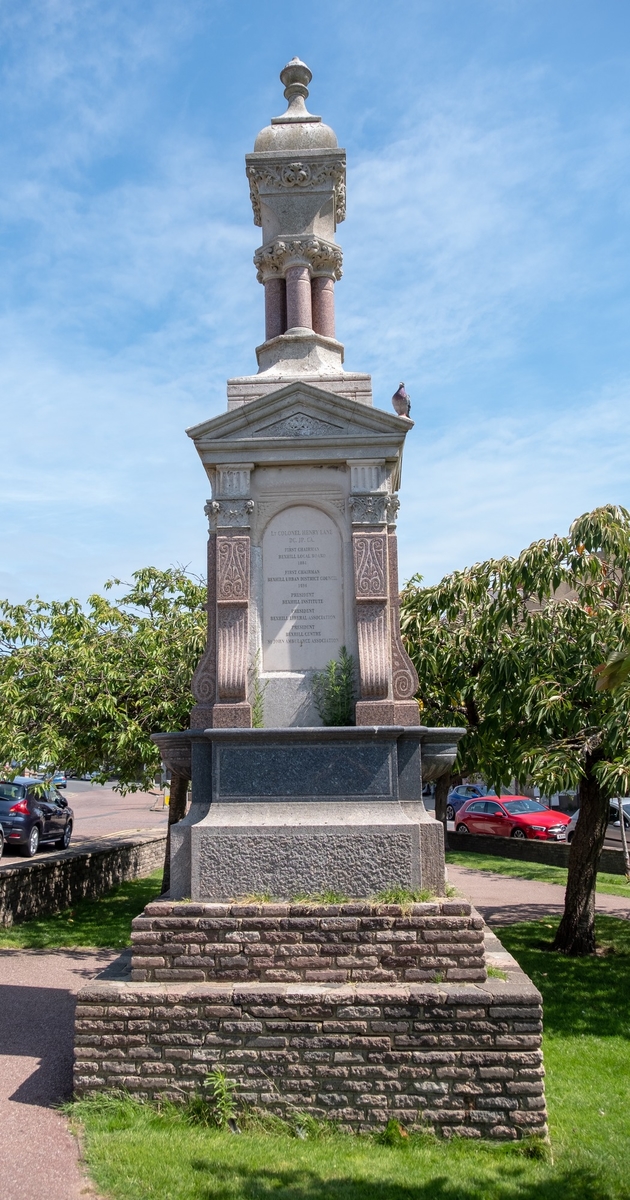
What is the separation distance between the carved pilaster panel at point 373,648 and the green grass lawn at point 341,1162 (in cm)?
274

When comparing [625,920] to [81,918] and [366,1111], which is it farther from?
[366,1111]

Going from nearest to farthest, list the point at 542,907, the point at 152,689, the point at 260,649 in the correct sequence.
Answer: the point at 260,649
the point at 152,689
the point at 542,907

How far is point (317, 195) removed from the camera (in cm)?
782

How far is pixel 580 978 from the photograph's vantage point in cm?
1002

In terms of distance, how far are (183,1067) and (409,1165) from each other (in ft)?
4.65

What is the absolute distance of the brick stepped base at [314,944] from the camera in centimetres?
572

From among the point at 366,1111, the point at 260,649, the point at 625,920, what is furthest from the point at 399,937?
the point at 625,920

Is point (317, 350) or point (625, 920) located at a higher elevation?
point (317, 350)

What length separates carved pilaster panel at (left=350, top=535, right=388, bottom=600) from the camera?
6.73m

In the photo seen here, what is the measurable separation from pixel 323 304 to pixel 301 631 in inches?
118

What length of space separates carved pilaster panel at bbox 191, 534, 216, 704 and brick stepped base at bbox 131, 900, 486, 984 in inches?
60.2

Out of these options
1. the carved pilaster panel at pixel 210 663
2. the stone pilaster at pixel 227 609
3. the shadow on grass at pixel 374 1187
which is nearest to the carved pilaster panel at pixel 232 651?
the stone pilaster at pixel 227 609

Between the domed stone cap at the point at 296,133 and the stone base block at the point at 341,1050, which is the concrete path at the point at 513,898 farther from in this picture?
the domed stone cap at the point at 296,133

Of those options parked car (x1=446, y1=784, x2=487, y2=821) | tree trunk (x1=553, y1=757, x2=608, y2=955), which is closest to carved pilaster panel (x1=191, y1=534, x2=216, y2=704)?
tree trunk (x1=553, y1=757, x2=608, y2=955)
